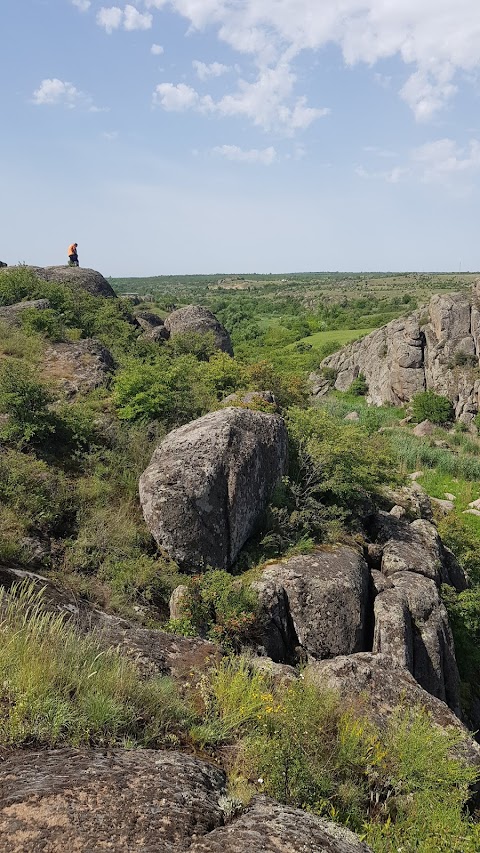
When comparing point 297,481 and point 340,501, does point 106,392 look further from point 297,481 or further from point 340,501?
point 340,501

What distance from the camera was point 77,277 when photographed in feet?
86.6

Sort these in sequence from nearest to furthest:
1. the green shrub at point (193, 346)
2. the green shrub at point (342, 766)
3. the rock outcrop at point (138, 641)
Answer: the green shrub at point (342, 766) < the rock outcrop at point (138, 641) < the green shrub at point (193, 346)

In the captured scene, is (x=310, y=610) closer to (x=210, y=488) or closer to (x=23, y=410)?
(x=210, y=488)

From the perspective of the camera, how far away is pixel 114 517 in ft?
31.0

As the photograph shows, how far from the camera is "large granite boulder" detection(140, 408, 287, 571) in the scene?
912 centimetres

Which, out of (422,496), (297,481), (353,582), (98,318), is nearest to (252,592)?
(353,582)

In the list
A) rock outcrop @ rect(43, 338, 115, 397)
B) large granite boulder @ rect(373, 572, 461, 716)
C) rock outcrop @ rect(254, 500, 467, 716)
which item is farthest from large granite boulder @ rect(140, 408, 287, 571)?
rock outcrop @ rect(43, 338, 115, 397)

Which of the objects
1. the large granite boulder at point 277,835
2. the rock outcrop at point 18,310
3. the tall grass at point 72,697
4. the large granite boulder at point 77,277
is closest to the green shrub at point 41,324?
the rock outcrop at point 18,310

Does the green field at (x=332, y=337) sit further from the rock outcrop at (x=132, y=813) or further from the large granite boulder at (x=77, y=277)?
the rock outcrop at (x=132, y=813)

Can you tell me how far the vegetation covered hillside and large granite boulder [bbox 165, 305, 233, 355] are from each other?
4.99 m

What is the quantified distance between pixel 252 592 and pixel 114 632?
306 centimetres

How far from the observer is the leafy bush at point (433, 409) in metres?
37.6

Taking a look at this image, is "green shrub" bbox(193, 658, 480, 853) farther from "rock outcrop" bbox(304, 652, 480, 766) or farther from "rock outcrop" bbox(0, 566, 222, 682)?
"rock outcrop" bbox(304, 652, 480, 766)

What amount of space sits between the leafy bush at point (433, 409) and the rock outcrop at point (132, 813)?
122 ft
